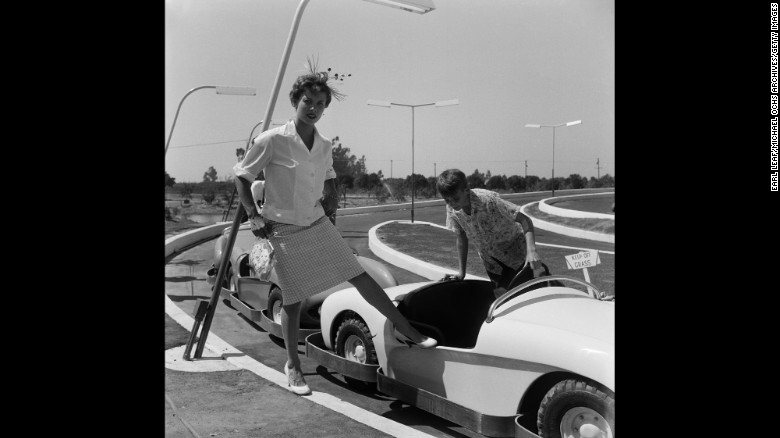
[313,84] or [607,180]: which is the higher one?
[313,84]

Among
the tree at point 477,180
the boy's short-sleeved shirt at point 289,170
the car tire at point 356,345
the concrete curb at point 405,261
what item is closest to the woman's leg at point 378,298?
the car tire at point 356,345

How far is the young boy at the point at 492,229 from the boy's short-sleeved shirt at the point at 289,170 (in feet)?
1.82

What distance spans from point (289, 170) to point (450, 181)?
0.70m

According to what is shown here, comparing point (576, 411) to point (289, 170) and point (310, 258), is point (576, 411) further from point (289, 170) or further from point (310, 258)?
point (289, 170)

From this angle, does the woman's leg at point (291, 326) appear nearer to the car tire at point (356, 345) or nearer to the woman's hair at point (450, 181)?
the car tire at point (356, 345)

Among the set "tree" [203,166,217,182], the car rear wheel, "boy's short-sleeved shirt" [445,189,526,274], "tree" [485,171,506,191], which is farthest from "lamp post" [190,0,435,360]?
"tree" [485,171,506,191]

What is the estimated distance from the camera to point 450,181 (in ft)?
9.08

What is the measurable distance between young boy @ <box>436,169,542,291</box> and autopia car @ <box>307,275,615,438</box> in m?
0.31

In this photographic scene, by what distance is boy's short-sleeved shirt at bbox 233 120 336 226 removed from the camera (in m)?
2.49

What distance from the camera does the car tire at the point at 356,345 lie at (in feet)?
8.93

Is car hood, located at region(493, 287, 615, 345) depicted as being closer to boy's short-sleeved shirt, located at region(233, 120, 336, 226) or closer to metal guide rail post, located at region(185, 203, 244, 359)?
boy's short-sleeved shirt, located at region(233, 120, 336, 226)

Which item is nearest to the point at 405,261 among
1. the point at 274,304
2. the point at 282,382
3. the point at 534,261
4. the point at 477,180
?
the point at 274,304
